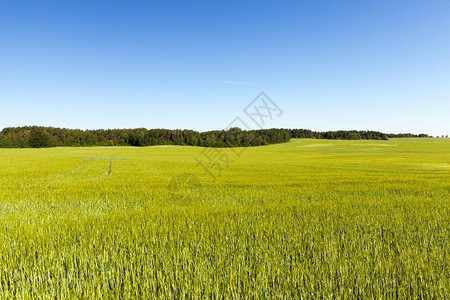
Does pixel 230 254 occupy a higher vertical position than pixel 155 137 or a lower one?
lower

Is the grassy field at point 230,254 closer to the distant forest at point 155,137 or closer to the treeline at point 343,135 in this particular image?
the distant forest at point 155,137

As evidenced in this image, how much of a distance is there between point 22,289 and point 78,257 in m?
1.00

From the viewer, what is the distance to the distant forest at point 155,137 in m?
109

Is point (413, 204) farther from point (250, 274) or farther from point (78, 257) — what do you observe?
point (78, 257)

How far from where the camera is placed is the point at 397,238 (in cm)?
584

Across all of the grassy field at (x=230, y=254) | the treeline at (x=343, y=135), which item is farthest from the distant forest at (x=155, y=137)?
the grassy field at (x=230, y=254)

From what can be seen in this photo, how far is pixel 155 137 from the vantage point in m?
126

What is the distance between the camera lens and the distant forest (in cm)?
10894

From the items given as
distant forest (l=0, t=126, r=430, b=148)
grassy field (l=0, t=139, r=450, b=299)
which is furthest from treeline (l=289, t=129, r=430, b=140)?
grassy field (l=0, t=139, r=450, b=299)

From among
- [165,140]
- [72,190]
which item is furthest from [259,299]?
[165,140]

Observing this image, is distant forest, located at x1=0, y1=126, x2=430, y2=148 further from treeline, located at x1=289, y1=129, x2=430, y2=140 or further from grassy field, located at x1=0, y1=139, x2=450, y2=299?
grassy field, located at x1=0, y1=139, x2=450, y2=299

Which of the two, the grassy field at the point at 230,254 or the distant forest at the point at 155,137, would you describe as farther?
the distant forest at the point at 155,137

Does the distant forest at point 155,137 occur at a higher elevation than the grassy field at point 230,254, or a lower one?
higher

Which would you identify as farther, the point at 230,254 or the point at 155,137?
the point at 155,137
